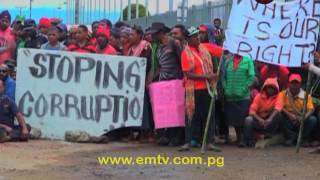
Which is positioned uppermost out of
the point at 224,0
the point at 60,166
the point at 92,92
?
the point at 224,0

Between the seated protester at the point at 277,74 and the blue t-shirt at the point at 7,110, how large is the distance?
4125mm

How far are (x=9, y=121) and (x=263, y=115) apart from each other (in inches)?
155

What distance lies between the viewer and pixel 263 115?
11406 mm

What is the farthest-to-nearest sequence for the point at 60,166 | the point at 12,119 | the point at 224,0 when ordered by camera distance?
the point at 224,0 < the point at 12,119 < the point at 60,166

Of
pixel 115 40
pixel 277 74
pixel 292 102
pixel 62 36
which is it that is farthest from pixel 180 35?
pixel 62 36

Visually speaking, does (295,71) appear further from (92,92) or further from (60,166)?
(60,166)

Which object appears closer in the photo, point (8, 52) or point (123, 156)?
point (123, 156)

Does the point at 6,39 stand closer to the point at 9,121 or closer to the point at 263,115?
the point at 9,121

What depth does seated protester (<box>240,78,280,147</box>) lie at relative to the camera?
1120cm

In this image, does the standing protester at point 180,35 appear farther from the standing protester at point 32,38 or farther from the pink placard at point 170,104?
the standing protester at point 32,38

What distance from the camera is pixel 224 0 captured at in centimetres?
1977

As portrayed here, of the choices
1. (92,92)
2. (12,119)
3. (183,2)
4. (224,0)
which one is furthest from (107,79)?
(183,2)

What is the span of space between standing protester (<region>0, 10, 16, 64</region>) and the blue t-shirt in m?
1.80

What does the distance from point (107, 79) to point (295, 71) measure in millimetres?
3145
